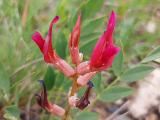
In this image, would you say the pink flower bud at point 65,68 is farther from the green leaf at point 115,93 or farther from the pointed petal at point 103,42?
the green leaf at point 115,93

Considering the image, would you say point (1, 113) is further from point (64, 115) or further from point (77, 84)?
point (77, 84)

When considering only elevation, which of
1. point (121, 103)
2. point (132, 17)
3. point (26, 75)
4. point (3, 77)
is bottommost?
point (121, 103)

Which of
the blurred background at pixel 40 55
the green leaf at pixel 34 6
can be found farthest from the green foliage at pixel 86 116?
the green leaf at pixel 34 6

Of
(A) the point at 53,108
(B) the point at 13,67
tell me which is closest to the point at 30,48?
(B) the point at 13,67

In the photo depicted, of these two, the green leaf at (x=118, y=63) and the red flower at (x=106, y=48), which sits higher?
the red flower at (x=106, y=48)

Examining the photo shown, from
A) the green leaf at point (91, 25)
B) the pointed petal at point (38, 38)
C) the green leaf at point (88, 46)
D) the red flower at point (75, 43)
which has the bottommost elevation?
the green leaf at point (88, 46)

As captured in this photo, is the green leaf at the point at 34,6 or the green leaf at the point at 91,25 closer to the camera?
the green leaf at the point at 91,25

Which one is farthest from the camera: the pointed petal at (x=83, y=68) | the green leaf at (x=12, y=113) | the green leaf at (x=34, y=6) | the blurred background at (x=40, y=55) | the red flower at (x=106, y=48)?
the green leaf at (x=34, y=6)
